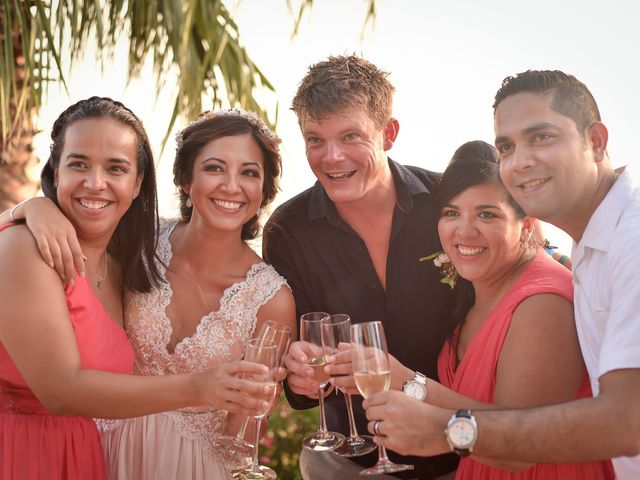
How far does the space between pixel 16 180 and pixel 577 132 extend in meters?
5.75

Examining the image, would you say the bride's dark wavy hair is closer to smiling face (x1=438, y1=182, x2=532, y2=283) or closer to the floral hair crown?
the floral hair crown

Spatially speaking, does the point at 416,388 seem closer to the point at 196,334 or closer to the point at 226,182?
the point at 196,334

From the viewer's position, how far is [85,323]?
3.40 metres

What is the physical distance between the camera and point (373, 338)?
2.69 m

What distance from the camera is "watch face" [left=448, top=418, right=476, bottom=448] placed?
252 cm

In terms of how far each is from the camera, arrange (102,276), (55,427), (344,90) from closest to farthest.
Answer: (55,427)
(102,276)
(344,90)

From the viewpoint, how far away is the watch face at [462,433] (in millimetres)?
2516

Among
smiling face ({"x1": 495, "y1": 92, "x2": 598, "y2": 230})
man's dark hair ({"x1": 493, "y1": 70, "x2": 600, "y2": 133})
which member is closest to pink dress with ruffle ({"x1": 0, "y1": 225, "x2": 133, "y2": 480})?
smiling face ({"x1": 495, "y1": 92, "x2": 598, "y2": 230})

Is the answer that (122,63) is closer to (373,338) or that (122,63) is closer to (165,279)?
(165,279)

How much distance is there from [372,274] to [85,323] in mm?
1605

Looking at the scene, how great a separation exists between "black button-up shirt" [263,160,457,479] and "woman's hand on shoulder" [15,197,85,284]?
1.41m

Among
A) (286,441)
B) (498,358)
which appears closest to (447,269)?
(498,358)

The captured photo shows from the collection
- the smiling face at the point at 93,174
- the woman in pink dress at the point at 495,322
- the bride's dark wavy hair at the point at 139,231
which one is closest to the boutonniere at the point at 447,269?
the woman in pink dress at the point at 495,322

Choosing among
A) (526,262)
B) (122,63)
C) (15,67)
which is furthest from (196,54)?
(526,262)
